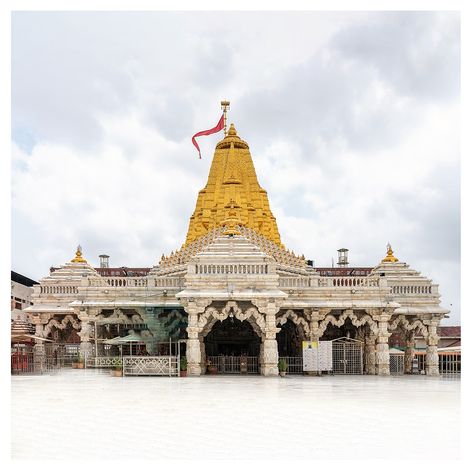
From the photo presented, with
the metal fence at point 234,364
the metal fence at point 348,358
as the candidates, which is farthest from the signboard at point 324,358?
the metal fence at point 234,364

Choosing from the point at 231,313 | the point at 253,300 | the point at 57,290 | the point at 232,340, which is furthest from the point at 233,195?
the point at 253,300

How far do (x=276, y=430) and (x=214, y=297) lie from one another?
15.4 meters

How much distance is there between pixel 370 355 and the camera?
98.6 ft

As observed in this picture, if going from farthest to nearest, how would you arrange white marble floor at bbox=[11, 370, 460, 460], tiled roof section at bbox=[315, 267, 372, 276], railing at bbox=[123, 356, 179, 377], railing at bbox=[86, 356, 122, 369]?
tiled roof section at bbox=[315, 267, 372, 276] < railing at bbox=[86, 356, 122, 369] < railing at bbox=[123, 356, 179, 377] < white marble floor at bbox=[11, 370, 460, 460]

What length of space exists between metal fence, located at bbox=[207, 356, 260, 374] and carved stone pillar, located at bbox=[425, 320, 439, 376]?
898cm

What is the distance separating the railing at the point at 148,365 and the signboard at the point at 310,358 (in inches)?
229

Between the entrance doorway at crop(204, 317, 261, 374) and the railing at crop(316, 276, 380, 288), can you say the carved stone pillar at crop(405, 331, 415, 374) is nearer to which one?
the railing at crop(316, 276, 380, 288)

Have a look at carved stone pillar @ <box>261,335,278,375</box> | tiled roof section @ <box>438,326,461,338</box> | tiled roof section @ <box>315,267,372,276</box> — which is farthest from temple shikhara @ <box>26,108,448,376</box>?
tiled roof section @ <box>315,267,372,276</box>

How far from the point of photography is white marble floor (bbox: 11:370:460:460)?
9.30 meters

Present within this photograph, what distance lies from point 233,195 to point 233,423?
3091cm

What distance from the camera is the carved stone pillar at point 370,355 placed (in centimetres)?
2967

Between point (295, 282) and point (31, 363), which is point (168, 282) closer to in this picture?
point (295, 282)

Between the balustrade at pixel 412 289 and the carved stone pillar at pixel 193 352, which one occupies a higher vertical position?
the balustrade at pixel 412 289

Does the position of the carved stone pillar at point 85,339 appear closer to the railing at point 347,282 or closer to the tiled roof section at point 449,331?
the railing at point 347,282
